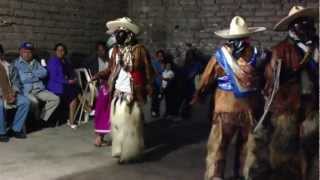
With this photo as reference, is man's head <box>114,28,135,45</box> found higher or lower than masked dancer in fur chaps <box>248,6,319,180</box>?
higher

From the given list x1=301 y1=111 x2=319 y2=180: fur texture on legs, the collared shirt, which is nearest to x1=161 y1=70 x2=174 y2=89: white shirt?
the collared shirt

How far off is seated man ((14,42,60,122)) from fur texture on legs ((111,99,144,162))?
2631 mm

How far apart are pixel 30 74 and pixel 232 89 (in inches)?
180

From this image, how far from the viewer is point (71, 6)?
11.9 metres

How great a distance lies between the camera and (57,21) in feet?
38.1

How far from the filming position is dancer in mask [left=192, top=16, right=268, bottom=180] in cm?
622

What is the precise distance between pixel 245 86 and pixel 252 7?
622 centimetres

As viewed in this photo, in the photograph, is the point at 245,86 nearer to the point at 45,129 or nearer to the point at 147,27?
the point at 45,129

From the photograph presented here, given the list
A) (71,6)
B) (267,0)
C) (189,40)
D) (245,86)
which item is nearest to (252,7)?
(267,0)

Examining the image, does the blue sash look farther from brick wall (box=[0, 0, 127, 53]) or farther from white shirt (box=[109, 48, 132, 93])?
brick wall (box=[0, 0, 127, 53])

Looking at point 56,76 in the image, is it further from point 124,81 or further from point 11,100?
point 124,81

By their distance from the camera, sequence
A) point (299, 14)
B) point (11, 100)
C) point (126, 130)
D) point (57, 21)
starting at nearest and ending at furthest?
point (299, 14) → point (126, 130) → point (11, 100) → point (57, 21)

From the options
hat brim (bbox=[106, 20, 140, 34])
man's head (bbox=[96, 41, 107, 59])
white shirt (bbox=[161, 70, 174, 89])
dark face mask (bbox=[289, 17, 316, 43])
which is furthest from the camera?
white shirt (bbox=[161, 70, 174, 89])

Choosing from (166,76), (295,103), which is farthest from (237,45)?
(166,76)
